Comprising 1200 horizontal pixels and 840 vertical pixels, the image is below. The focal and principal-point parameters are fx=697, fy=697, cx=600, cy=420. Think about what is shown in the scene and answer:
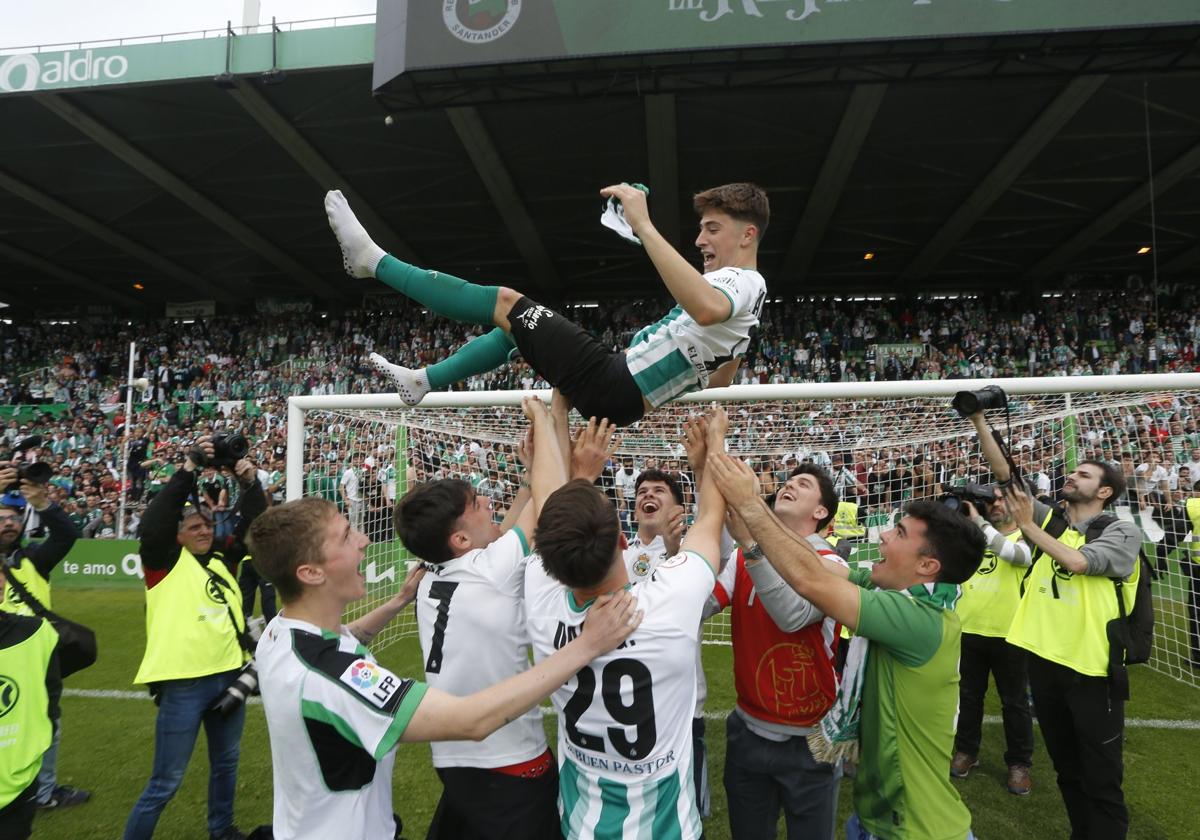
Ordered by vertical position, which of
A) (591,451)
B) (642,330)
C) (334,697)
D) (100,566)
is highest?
(642,330)

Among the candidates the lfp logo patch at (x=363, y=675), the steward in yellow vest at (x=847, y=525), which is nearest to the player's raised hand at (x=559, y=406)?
the lfp logo patch at (x=363, y=675)

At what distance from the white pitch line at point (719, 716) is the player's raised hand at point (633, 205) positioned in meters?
3.83

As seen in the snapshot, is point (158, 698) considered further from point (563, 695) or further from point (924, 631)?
point (924, 631)

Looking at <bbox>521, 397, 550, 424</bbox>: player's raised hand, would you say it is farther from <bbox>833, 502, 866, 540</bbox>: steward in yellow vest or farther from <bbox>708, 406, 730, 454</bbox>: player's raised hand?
<bbox>833, 502, 866, 540</bbox>: steward in yellow vest

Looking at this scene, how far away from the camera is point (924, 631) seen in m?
2.45

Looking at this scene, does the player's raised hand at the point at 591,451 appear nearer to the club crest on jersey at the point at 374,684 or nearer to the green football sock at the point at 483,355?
the green football sock at the point at 483,355

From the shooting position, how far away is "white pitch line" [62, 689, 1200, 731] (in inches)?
219

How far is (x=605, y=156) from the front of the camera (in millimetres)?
16906

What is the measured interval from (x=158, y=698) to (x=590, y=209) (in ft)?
58.3

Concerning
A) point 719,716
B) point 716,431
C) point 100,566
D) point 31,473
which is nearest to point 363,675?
point 716,431

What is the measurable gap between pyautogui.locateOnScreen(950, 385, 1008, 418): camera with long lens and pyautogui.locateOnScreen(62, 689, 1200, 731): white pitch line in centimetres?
356

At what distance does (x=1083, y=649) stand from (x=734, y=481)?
8.76ft

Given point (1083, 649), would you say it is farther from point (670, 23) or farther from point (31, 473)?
point (670, 23)

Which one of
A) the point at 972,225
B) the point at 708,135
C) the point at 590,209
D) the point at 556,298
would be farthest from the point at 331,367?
the point at 972,225
